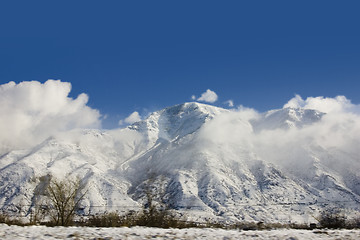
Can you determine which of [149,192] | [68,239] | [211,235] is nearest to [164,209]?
[149,192]

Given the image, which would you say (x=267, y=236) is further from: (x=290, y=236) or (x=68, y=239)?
(x=68, y=239)

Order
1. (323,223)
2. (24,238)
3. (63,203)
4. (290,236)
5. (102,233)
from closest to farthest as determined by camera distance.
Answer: (24,238), (102,233), (290,236), (323,223), (63,203)

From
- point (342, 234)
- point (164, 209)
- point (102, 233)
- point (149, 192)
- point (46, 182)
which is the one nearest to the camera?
point (102, 233)

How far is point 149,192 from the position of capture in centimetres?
3872

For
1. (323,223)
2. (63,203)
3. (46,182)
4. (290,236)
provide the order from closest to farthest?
(290,236) < (323,223) < (63,203) < (46,182)

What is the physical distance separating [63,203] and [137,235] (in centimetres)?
3224

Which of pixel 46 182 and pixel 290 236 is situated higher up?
pixel 46 182

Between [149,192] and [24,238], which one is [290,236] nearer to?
[24,238]

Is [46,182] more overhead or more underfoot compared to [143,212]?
more overhead

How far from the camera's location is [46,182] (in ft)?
154

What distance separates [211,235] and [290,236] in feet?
12.5

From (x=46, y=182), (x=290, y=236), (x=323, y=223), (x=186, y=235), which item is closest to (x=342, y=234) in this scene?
(x=290, y=236)

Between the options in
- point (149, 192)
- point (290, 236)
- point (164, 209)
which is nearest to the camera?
point (290, 236)

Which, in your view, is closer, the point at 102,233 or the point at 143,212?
the point at 102,233
